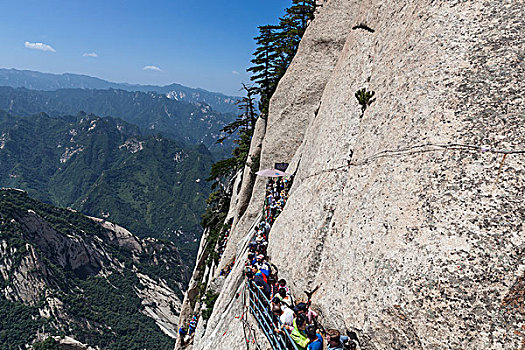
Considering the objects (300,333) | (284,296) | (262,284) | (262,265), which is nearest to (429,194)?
(300,333)

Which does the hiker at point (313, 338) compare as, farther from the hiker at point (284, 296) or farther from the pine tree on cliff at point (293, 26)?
the pine tree on cliff at point (293, 26)

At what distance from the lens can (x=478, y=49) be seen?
23.3 ft

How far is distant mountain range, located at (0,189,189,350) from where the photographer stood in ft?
331

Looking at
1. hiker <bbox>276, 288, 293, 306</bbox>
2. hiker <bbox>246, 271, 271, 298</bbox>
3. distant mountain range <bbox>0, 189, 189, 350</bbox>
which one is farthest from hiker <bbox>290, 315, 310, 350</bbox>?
distant mountain range <bbox>0, 189, 189, 350</bbox>

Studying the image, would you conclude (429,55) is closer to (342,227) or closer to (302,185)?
(342,227)

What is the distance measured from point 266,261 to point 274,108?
53.9 ft

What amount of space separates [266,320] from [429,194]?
7.80m

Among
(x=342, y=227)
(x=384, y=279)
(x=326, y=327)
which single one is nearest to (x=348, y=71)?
(x=342, y=227)

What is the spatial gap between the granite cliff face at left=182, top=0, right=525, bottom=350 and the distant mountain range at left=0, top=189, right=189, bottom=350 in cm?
Answer: 9248

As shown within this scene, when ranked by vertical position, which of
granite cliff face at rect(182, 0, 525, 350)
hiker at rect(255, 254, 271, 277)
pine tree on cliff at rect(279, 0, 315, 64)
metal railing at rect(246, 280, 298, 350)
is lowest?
metal railing at rect(246, 280, 298, 350)

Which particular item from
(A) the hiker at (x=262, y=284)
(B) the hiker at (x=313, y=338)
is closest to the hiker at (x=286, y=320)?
(B) the hiker at (x=313, y=338)

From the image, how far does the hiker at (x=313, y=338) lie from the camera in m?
7.75

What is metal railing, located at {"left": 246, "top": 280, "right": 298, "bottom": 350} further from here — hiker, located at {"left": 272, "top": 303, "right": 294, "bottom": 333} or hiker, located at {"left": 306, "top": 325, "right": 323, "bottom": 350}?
hiker, located at {"left": 306, "top": 325, "right": 323, "bottom": 350}

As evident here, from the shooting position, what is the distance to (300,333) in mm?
8445
